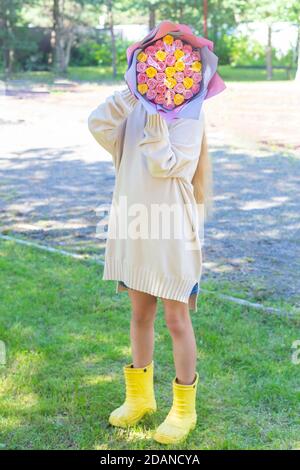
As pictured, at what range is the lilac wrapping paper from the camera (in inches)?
90.2

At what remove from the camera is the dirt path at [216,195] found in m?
4.51

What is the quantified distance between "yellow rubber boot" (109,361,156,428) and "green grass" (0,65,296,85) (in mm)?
15694

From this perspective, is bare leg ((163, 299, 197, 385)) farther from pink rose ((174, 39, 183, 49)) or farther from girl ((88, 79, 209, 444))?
pink rose ((174, 39, 183, 49))

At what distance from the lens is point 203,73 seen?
2.36 m

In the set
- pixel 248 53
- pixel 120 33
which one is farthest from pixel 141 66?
pixel 120 33

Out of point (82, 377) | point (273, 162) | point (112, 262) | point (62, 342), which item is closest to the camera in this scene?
point (112, 262)

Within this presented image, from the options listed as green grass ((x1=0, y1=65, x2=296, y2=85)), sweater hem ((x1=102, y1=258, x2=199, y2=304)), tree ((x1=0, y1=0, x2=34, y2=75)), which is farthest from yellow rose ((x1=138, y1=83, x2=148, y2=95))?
tree ((x1=0, y1=0, x2=34, y2=75))

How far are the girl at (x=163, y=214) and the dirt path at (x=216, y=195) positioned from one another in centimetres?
146

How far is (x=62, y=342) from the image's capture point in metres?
3.30

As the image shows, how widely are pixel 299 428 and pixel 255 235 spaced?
2.66 metres

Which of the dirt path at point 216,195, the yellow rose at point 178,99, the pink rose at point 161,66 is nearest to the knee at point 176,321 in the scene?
the yellow rose at point 178,99
